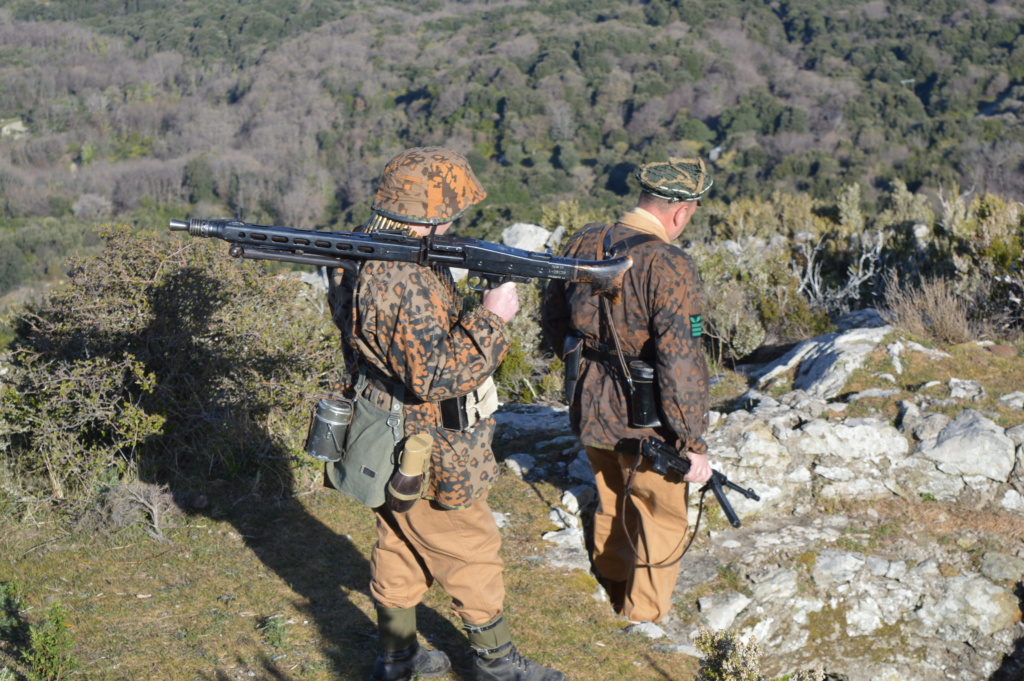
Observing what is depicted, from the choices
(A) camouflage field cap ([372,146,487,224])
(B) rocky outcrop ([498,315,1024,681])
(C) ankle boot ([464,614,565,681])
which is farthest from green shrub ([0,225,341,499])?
(A) camouflage field cap ([372,146,487,224])

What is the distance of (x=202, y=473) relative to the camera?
15.5 ft

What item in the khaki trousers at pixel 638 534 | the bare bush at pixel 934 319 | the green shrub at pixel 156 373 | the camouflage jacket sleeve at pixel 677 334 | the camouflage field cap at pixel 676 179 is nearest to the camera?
the camouflage jacket sleeve at pixel 677 334

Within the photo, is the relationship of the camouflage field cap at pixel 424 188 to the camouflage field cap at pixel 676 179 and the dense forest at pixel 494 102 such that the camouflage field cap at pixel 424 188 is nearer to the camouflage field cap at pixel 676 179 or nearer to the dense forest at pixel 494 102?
the camouflage field cap at pixel 676 179

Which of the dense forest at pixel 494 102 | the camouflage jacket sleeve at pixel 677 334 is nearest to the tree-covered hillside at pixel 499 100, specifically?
the dense forest at pixel 494 102

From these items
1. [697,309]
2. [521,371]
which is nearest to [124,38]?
[521,371]

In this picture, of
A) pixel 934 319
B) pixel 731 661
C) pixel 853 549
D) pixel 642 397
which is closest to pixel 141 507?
pixel 642 397

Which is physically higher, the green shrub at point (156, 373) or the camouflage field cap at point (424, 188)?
the camouflage field cap at point (424, 188)

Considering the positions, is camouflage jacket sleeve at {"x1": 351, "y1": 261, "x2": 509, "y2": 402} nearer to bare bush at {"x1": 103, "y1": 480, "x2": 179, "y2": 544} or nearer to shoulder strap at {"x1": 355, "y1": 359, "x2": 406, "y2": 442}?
shoulder strap at {"x1": 355, "y1": 359, "x2": 406, "y2": 442}

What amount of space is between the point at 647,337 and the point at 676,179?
1.96 feet

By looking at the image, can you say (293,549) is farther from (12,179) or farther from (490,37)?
(490,37)

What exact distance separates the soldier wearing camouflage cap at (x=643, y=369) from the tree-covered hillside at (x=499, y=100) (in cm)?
2022

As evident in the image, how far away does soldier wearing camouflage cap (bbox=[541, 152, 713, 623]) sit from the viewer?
9.62 ft

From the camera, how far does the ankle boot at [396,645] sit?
2762mm

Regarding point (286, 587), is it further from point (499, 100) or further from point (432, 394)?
point (499, 100)
